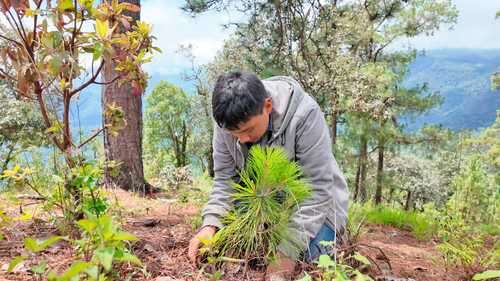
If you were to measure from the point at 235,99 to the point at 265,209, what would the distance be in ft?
1.53

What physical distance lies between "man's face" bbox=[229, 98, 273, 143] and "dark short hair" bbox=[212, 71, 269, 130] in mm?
30

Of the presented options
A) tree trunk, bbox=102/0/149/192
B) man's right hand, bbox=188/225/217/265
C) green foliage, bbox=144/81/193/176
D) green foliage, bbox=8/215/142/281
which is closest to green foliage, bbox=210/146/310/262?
man's right hand, bbox=188/225/217/265

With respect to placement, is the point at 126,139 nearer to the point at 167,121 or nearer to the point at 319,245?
the point at 319,245

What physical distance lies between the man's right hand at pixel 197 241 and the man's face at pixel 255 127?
452mm

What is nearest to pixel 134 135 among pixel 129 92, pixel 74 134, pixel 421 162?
pixel 129 92

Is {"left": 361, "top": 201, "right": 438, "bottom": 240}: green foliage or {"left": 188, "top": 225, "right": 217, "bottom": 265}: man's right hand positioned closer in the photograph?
{"left": 188, "top": 225, "right": 217, "bottom": 265}: man's right hand

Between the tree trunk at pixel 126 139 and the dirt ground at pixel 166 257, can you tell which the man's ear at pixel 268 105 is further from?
the tree trunk at pixel 126 139

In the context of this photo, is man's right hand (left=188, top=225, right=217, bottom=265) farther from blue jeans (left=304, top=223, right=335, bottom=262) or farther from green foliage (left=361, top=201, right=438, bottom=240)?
green foliage (left=361, top=201, right=438, bottom=240)

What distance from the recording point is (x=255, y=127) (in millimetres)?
1955

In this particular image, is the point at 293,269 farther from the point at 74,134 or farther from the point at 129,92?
the point at 129,92

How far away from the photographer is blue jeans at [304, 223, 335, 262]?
6.36 feet

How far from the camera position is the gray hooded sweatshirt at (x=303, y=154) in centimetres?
200

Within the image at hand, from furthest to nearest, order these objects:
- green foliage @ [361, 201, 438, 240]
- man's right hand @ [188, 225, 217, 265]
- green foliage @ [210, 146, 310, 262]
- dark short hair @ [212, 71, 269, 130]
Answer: green foliage @ [361, 201, 438, 240]
man's right hand @ [188, 225, 217, 265]
dark short hair @ [212, 71, 269, 130]
green foliage @ [210, 146, 310, 262]

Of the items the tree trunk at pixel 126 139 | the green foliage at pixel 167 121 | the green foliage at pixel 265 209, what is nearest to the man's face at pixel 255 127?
the green foliage at pixel 265 209
